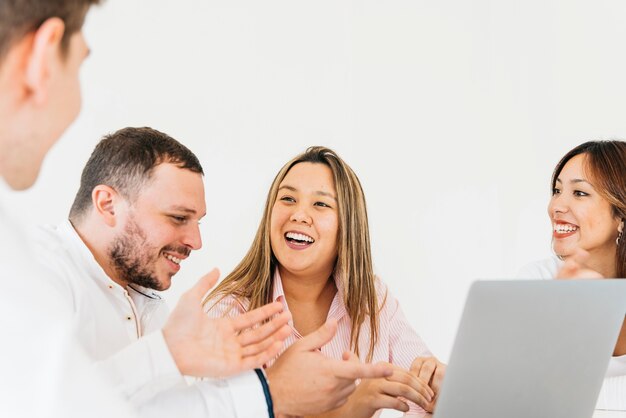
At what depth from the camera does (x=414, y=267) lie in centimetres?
432

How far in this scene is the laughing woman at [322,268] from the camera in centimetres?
241

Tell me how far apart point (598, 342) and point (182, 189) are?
3.89 feet

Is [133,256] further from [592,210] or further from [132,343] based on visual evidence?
[592,210]

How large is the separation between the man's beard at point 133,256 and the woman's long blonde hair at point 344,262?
0.34 m

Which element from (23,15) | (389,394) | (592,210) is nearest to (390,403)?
(389,394)

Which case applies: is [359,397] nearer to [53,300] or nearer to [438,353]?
[53,300]

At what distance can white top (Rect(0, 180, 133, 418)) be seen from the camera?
809mm


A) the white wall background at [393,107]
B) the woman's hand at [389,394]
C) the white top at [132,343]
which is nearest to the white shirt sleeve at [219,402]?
the white top at [132,343]

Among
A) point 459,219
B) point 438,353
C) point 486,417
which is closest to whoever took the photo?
point 486,417

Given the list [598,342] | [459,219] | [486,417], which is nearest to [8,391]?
[486,417]

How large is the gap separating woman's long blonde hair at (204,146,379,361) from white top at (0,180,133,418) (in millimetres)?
1504

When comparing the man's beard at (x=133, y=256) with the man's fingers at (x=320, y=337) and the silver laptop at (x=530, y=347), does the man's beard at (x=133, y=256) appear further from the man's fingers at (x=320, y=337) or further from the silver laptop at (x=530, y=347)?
the silver laptop at (x=530, y=347)

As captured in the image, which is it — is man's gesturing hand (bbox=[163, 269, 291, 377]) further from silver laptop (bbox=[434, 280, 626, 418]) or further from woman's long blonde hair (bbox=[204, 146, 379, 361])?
woman's long blonde hair (bbox=[204, 146, 379, 361])

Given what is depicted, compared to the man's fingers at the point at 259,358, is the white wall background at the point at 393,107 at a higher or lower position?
higher
